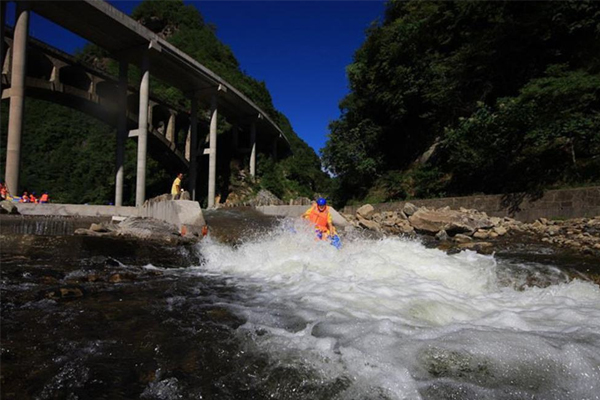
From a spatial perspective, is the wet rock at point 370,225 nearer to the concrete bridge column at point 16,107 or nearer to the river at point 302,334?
the river at point 302,334

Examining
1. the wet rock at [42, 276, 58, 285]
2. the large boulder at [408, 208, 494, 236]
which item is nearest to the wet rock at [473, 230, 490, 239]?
the large boulder at [408, 208, 494, 236]

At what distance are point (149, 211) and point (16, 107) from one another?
404 inches

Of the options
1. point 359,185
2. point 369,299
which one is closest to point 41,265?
point 369,299

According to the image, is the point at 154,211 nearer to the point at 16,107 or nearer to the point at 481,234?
the point at 16,107

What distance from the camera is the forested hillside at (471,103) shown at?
1362cm

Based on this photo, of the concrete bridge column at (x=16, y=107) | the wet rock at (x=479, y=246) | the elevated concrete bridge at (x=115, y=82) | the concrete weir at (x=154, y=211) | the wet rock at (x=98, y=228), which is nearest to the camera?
the wet rock at (x=479, y=246)

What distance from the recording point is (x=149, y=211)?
Result: 14.3 m

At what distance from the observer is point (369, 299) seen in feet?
14.6

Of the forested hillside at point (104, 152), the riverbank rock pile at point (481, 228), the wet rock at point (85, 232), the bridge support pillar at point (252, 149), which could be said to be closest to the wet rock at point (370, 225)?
the riverbank rock pile at point (481, 228)

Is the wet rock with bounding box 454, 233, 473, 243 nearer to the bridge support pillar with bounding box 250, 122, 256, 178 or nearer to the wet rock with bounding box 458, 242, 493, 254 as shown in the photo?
the wet rock with bounding box 458, 242, 493, 254

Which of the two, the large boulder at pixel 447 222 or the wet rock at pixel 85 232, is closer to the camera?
the wet rock at pixel 85 232

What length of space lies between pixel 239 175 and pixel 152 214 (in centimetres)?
2599

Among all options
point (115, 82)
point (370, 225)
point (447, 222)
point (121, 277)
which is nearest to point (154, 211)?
point (121, 277)

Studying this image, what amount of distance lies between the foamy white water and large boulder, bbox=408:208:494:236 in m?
5.68
